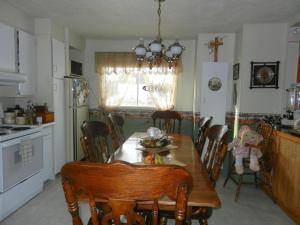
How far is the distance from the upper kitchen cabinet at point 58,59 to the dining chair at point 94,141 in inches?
72.7

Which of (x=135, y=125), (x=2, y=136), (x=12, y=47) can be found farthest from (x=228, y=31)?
(x=2, y=136)

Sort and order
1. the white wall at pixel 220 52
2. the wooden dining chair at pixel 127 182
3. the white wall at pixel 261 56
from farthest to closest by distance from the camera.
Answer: the white wall at pixel 220 52, the white wall at pixel 261 56, the wooden dining chair at pixel 127 182

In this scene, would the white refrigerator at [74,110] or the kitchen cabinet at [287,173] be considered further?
the white refrigerator at [74,110]

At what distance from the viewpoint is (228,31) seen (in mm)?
4168

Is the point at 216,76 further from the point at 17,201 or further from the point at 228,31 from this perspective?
Answer: the point at 17,201

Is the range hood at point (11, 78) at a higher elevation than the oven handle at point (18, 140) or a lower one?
higher

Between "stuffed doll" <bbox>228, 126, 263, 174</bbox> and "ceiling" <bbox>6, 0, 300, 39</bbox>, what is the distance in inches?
60.6

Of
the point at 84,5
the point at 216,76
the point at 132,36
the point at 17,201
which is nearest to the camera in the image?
the point at 17,201

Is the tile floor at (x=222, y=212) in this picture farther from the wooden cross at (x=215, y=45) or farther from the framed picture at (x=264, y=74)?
the wooden cross at (x=215, y=45)

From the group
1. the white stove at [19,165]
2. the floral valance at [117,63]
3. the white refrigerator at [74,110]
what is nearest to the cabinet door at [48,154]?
the white stove at [19,165]

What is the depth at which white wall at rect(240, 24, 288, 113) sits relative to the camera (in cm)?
368

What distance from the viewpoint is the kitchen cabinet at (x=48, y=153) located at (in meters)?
3.30

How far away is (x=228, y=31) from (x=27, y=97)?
11.3ft

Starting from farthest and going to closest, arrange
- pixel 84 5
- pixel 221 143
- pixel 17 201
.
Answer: pixel 84 5 → pixel 17 201 → pixel 221 143
